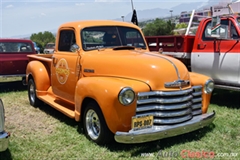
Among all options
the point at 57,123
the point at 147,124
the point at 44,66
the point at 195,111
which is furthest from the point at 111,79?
the point at 44,66

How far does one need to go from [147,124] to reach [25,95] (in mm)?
5424

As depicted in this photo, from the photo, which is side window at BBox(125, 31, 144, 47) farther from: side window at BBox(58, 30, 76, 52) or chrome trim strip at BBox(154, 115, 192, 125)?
chrome trim strip at BBox(154, 115, 192, 125)

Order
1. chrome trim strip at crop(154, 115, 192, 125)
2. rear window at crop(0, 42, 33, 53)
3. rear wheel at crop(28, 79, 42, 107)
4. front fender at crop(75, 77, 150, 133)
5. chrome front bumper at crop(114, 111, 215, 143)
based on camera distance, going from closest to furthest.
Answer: chrome front bumper at crop(114, 111, 215, 143) → front fender at crop(75, 77, 150, 133) → chrome trim strip at crop(154, 115, 192, 125) → rear wheel at crop(28, 79, 42, 107) → rear window at crop(0, 42, 33, 53)

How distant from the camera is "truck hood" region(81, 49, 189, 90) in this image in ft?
13.1

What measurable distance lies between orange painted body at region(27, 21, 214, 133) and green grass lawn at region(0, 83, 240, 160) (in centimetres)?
37

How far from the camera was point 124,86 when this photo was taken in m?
3.75

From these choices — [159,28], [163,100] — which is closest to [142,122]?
[163,100]

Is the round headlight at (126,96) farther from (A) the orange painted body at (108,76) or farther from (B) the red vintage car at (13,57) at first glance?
(B) the red vintage car at (13,57)

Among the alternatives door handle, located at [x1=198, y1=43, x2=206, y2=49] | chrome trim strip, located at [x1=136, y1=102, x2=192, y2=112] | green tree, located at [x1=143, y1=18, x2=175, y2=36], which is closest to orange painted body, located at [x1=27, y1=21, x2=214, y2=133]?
chrome trim strip, located at [x1=136, y1=102, x2=192, y2=112]

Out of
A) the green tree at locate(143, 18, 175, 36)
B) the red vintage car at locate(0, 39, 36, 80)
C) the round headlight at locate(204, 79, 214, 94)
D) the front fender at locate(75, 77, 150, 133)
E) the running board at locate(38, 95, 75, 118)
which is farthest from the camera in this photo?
the green tree at locate(143, 18, 175, 36)

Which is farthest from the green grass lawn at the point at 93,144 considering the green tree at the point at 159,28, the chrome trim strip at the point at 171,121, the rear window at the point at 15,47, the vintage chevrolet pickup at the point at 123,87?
the green tree at the point at 159,28

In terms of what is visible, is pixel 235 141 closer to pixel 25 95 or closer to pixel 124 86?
pixel 124 86

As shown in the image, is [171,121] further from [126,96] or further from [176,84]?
[126,96]

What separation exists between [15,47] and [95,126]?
6260 mm
